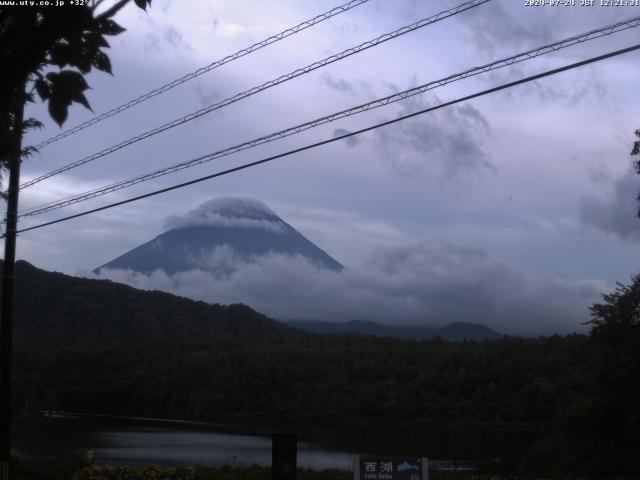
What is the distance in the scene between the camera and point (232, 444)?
135 ft

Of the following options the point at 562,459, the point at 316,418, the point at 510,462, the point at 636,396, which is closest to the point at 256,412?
the point at 316,418

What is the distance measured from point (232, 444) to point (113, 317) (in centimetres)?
6944

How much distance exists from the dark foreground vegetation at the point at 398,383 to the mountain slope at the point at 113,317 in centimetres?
122

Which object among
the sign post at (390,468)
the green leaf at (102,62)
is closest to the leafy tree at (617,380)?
the sign post at (390,468)

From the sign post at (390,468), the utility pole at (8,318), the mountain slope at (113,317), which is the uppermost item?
the mountain slope at (113,317)

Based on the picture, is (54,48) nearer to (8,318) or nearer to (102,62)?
(102,62)

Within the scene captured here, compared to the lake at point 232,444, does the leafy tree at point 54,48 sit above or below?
above

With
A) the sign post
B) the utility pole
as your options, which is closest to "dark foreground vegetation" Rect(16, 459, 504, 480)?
the utility pole

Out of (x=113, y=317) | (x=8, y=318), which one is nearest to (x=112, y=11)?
(x=8, y=318)

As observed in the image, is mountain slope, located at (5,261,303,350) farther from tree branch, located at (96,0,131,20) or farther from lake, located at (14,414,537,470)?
tree branch, located at (96,0,131,20)

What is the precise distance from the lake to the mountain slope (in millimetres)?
37383

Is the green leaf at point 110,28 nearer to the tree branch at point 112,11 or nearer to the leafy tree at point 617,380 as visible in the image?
the tree branch at point 112,11

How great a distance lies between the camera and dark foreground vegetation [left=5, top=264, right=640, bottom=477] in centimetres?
3080

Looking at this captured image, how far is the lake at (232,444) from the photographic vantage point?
32250mm
